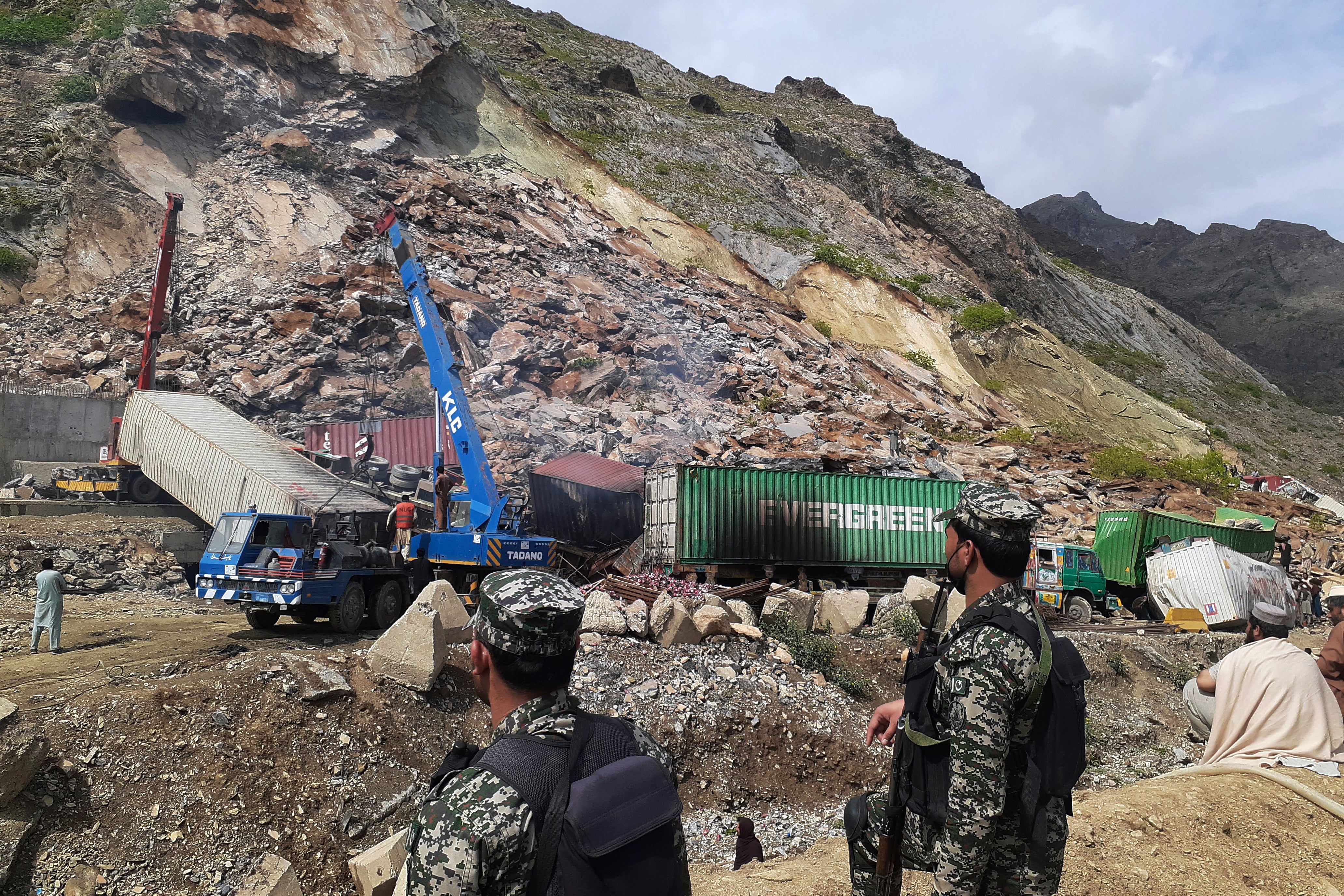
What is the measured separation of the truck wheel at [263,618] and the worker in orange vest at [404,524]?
1.90 m

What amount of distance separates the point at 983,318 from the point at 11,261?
36384 millimetres

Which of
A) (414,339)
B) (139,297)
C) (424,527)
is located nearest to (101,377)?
(139,297)

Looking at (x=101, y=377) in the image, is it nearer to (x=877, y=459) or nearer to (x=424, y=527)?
(x=424, y=527)

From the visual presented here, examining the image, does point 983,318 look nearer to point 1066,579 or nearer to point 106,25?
point 1066,579

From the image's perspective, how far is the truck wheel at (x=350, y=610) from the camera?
10.1 meters

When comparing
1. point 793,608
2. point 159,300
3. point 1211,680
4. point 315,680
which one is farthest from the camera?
point 159,300

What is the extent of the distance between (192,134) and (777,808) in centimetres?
3261

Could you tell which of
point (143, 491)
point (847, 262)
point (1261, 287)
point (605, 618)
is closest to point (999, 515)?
point (605, 618)

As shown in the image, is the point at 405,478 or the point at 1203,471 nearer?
the point at 405,478

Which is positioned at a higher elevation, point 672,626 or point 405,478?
point 405,478

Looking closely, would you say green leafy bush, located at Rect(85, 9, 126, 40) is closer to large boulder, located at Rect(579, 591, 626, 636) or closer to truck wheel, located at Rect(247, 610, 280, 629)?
truck wheel, located at Rect(247, 610, 280, 629)

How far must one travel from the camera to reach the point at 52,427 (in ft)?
64.0

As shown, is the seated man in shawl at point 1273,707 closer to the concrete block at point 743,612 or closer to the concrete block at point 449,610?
the concrete block at point 743,612

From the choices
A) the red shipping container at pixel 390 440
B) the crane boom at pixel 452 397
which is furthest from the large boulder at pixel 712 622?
the red shipping container at pixel 390 440
